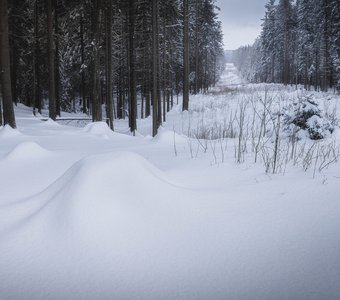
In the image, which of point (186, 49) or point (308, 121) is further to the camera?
point (186, 49)

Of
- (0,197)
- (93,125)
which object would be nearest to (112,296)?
(0,197)

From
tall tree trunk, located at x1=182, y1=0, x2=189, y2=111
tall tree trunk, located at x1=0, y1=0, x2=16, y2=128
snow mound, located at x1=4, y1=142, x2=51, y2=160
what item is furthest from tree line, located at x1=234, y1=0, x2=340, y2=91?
snow mound, located at x1=4, y1=142, x2=51, y2=160

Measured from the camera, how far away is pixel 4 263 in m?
1.90

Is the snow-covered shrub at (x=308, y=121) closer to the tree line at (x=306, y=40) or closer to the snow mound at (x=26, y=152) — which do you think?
the snow mound at (x=26, y=152)

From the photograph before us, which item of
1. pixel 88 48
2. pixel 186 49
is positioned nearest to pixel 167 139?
pixel 186 49

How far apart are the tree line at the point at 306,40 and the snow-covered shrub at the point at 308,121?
→ 23.3 m

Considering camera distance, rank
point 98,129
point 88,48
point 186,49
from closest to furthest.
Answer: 1. point 98,129
2. point 186,49
3. point 88,48

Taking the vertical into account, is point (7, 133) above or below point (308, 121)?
below

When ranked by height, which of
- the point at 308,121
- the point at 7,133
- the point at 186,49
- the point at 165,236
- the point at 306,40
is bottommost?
the point at 165,236

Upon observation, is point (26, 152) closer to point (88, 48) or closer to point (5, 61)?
point (5, 61)

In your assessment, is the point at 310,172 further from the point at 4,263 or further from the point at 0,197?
the point at 0,197

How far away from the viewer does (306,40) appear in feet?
125

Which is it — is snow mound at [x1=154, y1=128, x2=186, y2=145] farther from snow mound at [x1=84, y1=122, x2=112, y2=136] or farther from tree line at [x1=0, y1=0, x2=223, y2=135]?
tree line at [x1=0, y1=0, x2=223, y2=135]

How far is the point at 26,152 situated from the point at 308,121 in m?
5.71
